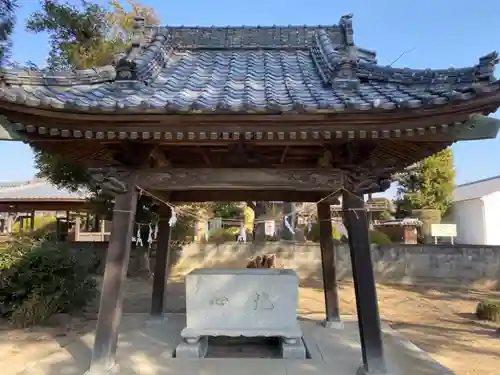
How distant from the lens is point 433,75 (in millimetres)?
4734

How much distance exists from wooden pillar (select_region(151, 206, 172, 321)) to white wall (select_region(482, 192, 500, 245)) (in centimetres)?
1884

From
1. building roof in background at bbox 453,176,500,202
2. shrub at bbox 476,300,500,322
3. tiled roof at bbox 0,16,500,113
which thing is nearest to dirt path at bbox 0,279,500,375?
shrub at bbox 476,300,500,322

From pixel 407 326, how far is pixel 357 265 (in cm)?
566

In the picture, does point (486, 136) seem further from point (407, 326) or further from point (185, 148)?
point (407, 326)

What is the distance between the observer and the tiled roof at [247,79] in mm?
3873

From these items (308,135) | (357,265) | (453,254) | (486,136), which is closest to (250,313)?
(357,265)

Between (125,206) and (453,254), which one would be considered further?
(453,254)

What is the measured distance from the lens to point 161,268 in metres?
7.26

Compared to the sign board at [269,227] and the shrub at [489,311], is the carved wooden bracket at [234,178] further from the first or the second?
the sign board at [269,227]

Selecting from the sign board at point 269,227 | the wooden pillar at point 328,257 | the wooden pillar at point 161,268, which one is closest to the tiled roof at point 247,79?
the wooden pillar at point 328,257

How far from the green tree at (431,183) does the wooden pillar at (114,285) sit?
16.4 m

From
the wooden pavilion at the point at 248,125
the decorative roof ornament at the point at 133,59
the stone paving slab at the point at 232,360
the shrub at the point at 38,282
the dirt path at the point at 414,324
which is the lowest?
the dirt path at the point at 414,324

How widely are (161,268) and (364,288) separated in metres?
3.99

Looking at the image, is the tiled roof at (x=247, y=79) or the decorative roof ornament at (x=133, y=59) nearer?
the tiled roof at (x=247, y=79)
